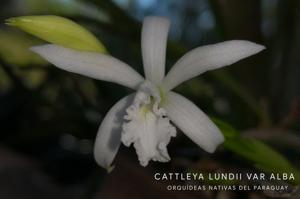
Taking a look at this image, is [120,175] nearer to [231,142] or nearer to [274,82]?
[231,142]

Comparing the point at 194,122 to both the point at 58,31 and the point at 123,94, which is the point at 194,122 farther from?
the point at 123,94

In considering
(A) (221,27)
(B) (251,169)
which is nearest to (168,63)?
(A) (221,27)

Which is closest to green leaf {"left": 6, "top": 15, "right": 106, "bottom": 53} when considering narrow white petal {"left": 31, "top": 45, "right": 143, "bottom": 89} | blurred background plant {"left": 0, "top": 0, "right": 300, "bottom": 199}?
narrow white petal {"left": 31, "top": 45, "right": 143, "bottom": 89}

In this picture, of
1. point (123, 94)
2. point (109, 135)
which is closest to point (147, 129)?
point (109, 135)

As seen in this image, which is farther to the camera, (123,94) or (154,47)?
(123,94)

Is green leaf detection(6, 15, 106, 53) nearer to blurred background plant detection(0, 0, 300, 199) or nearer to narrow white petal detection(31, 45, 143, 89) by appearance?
narrow white petal detection(31, 45, 143, 89)
